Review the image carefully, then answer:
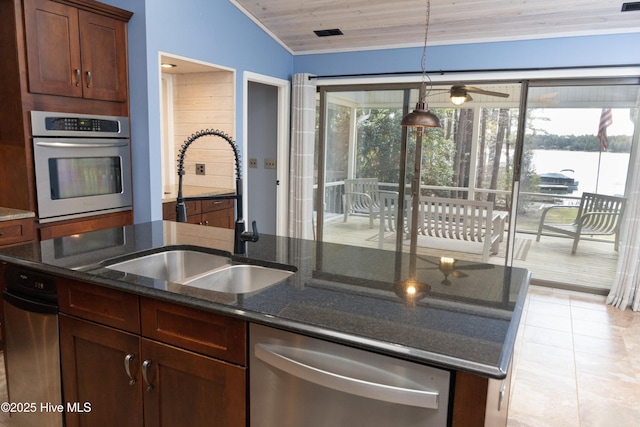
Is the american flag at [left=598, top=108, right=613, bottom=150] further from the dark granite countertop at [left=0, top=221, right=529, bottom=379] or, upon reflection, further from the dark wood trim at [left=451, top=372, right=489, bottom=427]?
the dark wood trim at [left=451, top=372, right=489, bottom=427]

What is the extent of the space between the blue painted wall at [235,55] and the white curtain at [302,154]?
10.6 inches

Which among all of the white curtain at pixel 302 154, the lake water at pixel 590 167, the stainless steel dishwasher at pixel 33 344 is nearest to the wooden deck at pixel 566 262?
the lake water at pixel 590 167

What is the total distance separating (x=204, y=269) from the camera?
2.08m

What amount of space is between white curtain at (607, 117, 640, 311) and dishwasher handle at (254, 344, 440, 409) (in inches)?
145

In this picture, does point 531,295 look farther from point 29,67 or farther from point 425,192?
point 29,67

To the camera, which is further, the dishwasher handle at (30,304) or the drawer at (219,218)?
the drawer at (219,218)

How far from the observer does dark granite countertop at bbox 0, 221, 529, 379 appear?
3.75 ft

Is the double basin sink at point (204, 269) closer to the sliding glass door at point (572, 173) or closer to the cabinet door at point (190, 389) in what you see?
the cabinet door at point (190, 389)

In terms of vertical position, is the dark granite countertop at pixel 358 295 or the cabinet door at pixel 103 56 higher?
the cabinet door at pixel 103 56

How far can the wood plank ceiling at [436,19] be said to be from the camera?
3699 mm

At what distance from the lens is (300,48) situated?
16.6 ft

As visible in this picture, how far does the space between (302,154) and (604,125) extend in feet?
9.65

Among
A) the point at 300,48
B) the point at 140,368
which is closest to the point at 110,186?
the point at 140,368

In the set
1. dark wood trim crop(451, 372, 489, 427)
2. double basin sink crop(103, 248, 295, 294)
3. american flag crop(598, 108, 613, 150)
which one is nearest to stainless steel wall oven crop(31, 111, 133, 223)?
double basin sink crop(103, 248, 295, 294)
